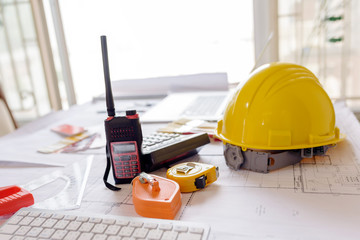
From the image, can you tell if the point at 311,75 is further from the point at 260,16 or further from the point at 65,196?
the point at 260,16

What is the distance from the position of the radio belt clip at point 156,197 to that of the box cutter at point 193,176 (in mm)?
31

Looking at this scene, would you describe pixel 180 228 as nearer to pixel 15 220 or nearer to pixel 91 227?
pixel 91 227

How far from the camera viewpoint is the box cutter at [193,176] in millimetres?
659

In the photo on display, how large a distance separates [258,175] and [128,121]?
289 millimetres

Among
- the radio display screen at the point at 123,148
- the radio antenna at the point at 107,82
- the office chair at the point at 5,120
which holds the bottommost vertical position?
the office chair at the point at 5,120

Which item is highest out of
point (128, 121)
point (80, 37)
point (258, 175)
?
point (80, 37)

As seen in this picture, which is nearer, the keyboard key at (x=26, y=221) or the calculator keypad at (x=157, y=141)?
the keyboard key at (x=26, y=221)

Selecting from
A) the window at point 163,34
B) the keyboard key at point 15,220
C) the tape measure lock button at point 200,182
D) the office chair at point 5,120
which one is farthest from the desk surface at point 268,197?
the window at point 163,34

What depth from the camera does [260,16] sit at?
1.66 m

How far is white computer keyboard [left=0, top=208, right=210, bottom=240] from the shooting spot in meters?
0.50

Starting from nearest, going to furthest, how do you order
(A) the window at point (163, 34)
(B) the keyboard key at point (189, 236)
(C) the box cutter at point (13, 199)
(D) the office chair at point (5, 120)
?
1. (B) the keyboard key at point (189, 236)
2. (C) the box cutter at point (13, 199)
3. (D) the office chair at point (5, 120)
4. (A) the window at point (163, 34)

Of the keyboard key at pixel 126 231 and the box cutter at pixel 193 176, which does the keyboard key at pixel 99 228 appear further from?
the box cutter at pixel 193 176

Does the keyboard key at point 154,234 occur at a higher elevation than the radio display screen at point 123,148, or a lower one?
lower

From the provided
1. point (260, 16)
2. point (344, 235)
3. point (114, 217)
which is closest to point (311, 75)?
point (344, 235)
